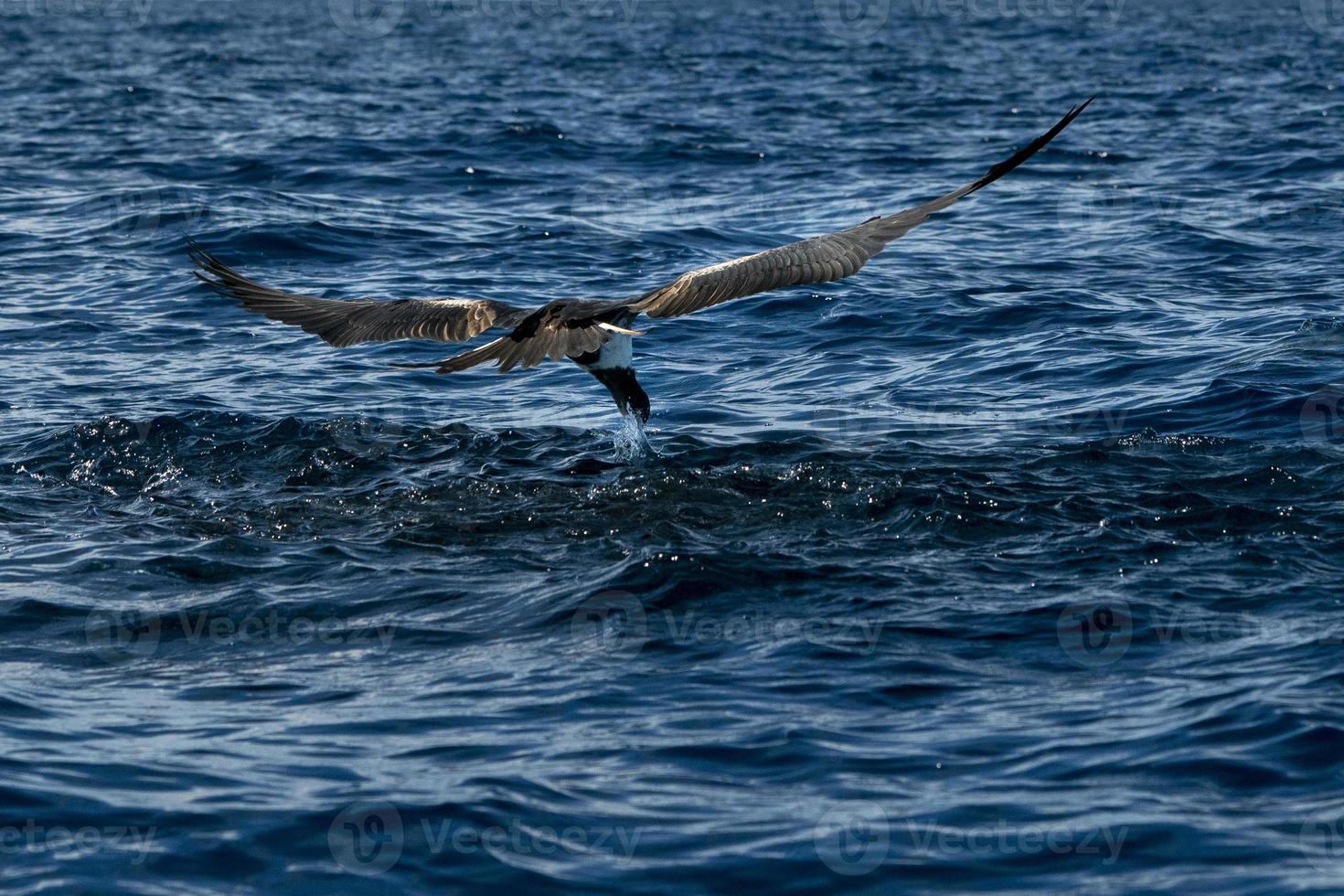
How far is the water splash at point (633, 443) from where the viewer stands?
10.8 metres

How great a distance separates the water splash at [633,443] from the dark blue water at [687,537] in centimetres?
9

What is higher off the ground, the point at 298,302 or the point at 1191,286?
the point at 298,302

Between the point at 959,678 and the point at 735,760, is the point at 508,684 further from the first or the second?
the point at 959,678

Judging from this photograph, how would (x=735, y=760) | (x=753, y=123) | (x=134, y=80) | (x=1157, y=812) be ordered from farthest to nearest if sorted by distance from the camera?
(x=134, y=80), (x=753, y=123), (x=735, y=760), (x=1157, y=812)

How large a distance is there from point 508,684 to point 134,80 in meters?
24.9

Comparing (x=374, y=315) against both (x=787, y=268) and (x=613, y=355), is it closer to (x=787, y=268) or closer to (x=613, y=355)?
(x=613, y=355)

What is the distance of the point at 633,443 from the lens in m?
10.8

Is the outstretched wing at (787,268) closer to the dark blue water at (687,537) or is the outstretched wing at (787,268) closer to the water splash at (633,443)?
the water splash at (633,443)

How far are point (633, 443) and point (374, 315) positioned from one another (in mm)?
1878

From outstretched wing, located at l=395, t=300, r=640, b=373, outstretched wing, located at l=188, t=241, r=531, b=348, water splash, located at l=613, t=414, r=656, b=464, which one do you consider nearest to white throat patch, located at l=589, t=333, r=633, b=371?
water splash, located at l=613, t=414, r=656, b=464

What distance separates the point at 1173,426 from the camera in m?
10.9

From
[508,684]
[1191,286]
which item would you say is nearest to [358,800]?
[508,684]

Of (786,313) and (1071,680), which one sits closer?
(1071,680)

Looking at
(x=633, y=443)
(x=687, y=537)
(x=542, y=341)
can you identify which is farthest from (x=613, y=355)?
(x=687, y=537)
